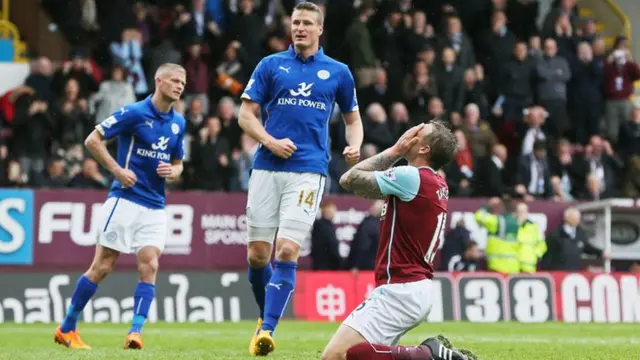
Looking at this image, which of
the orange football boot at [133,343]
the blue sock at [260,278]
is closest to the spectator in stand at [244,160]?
the orange football boot at [133,343]

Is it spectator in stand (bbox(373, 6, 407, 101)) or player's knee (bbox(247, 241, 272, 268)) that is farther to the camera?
spectator in stand (bbox(373, 6, 407, 101))

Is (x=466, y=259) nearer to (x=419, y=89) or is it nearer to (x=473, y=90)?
(x=419, y=89)

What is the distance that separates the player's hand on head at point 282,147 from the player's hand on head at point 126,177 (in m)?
1.84

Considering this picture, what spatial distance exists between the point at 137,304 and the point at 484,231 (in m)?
11.5

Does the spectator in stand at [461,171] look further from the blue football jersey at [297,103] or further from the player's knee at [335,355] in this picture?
the player's knee at [335,355]

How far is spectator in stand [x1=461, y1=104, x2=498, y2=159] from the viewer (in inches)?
906

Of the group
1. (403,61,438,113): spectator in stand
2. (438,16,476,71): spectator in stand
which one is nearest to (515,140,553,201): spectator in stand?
(403,61,438,113): spectator in stand

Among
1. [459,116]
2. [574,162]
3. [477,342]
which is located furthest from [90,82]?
[477,342]

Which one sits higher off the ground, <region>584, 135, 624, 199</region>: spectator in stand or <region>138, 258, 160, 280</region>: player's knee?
<region>584, 135, 624, 199</region>: spectator in stand

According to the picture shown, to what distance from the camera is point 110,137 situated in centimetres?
1175

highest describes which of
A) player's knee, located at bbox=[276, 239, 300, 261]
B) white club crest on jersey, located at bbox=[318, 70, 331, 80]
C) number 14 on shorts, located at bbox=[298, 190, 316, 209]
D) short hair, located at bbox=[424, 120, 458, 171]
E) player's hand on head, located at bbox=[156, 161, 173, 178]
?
white club crest on jersey, located at bbox=[318, 70, 331, 80]

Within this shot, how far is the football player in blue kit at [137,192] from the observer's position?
11719mm

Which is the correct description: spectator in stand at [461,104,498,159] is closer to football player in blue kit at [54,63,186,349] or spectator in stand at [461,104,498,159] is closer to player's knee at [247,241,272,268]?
football player in blue kit at [54,63,186,349]

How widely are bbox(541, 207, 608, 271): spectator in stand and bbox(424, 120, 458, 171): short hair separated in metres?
14.4
